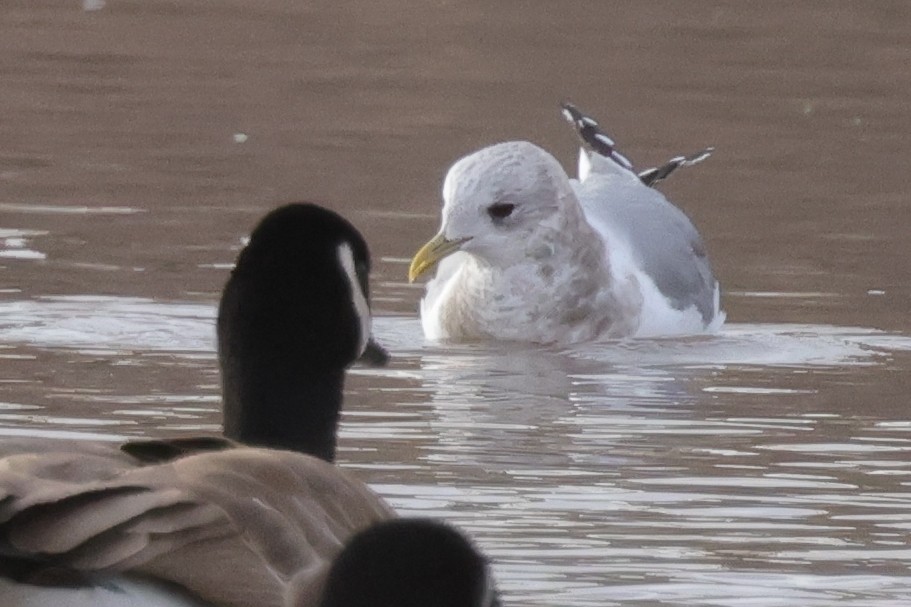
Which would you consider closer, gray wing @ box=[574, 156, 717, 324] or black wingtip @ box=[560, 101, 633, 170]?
gray wing @ box=[574, 156, 717, 324]

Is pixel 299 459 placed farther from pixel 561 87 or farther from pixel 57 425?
pixel 561 87

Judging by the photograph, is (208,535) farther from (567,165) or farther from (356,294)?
(567,165)

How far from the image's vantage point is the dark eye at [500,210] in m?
11.6

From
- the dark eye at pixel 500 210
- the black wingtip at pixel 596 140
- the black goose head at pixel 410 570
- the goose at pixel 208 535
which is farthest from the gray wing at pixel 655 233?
the black goose head at pixel 410 570

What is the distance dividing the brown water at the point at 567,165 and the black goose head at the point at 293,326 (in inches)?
32.6

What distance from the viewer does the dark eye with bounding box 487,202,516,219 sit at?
1157cm

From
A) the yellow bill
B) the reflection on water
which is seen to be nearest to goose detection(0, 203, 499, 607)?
the reflection on water

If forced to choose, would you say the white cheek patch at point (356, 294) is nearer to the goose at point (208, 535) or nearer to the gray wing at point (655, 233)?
the goose at point (208, 535)

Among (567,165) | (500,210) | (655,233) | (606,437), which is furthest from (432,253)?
(567,165)

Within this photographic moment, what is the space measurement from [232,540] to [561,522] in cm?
288

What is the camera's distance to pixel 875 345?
10906mm

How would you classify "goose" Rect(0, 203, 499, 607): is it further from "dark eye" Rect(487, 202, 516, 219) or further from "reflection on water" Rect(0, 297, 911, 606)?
"dark eye" Rect(487, 202, 516, 219)

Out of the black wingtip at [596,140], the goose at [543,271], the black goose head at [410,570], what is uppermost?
the black goose head at [410,570]

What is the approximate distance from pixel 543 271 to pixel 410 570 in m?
7.56
